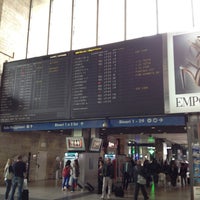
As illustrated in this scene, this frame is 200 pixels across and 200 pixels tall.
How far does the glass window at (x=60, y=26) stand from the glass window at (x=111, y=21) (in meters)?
1.79

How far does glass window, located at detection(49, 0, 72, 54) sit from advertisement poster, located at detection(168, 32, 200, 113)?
20.9ft

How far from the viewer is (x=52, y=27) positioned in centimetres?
1450

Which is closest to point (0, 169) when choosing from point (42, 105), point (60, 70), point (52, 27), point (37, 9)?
point (42, 105)

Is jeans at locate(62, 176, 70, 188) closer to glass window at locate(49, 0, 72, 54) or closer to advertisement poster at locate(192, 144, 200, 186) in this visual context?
advertisement poster at locate(192, 144, 200, 186)

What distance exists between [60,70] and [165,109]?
14.8ft

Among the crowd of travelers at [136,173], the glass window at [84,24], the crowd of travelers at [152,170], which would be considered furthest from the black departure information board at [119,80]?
the crowd of travelers at [152,170]

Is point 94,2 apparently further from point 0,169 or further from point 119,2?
point 0,169

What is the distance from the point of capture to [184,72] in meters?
8.52

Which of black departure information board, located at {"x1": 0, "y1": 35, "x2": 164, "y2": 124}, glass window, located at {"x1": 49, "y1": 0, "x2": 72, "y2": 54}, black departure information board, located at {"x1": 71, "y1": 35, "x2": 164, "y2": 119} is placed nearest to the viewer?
black departure information board, located at {"x1": 71, "y1": 35, "x2": 164, "y2": 119}

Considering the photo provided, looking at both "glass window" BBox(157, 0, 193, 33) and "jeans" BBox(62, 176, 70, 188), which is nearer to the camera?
"glass window" BBox(157, 0, 193, 33)

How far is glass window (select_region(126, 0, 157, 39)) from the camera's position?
39.7ft

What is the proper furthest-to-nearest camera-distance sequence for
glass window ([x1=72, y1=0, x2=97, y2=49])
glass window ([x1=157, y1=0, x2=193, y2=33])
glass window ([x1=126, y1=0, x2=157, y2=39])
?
1. glass window ([x1=72, y1=0, x2=97, y2=49])
2. glass window ([x1=126, y1=0, x2=157, y2=39])
3. glass window ([x1=157, y1=0, x2=193, y2=33])

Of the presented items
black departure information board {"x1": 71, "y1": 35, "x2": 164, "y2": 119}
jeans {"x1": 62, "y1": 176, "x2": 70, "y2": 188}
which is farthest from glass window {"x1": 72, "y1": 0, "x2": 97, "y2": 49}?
jeans {"x1": 62, "y1": 176, "x2": 70, "y2": 188}

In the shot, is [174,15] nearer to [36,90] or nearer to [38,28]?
[36,90]
